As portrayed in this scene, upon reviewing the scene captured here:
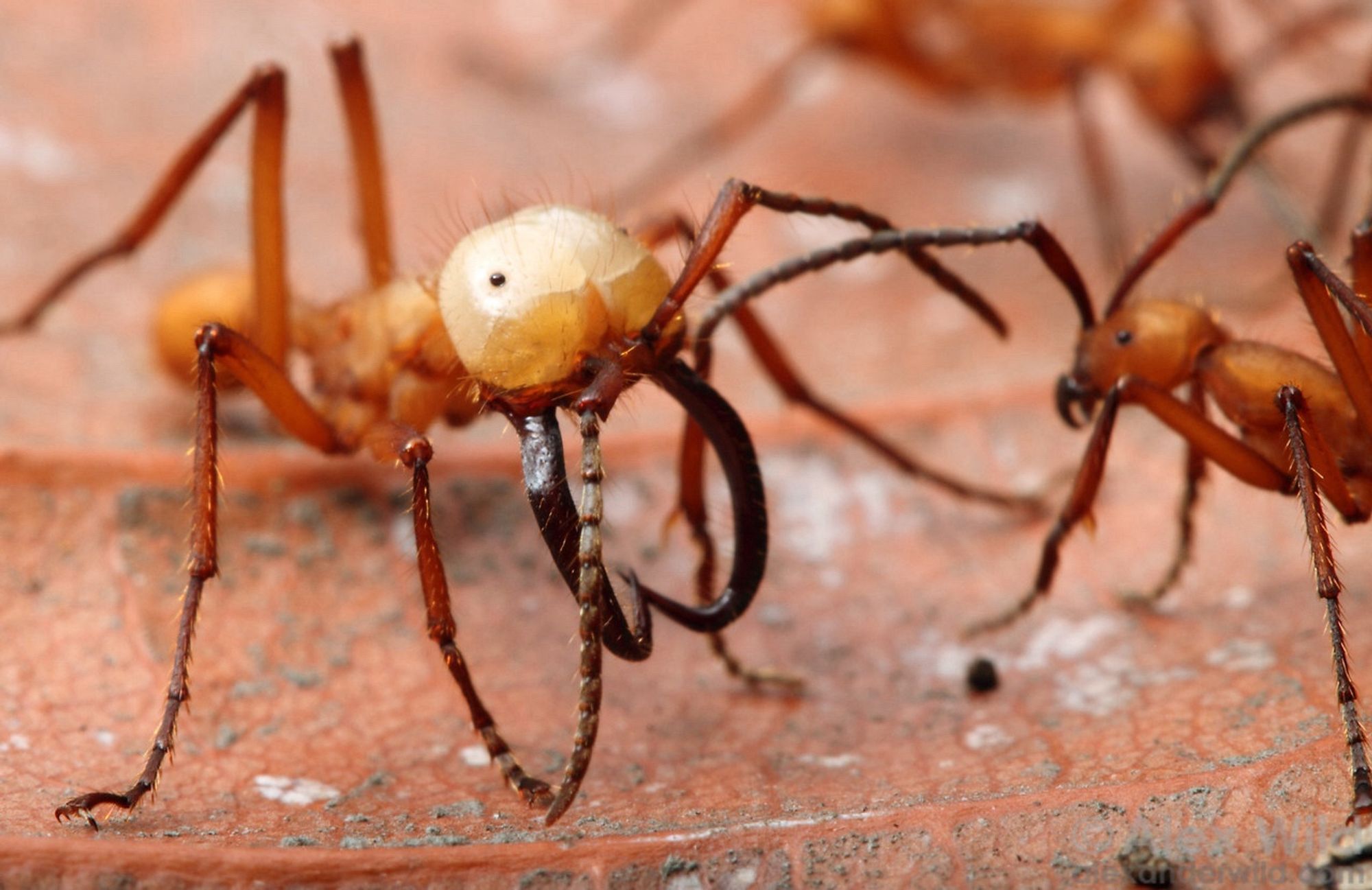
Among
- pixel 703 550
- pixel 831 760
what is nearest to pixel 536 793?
pixel 831 760

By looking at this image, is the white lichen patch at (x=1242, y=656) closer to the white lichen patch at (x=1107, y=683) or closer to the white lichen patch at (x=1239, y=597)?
the white lichen patch at (x=1107, y=683)

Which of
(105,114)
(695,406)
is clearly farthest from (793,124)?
(695,406)

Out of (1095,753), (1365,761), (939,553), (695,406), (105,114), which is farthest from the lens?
(105,114)

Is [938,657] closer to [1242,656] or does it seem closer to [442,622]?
[1242,656]

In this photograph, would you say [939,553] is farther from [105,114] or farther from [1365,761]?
[105,114]

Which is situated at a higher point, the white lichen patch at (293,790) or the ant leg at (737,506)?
the ant leg at (737,506)

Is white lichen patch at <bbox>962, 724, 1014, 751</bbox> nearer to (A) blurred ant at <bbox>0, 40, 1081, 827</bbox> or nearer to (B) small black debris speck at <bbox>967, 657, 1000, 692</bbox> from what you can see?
(B) small black debris speck at <bbox>967, 657, 1000, 692</bbox>

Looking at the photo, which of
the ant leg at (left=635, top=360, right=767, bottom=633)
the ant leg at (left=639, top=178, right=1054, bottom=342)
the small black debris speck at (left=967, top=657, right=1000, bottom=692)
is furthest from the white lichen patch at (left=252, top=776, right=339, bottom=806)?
the small black debris speck at (left=967, top=657, right=1000, bottom=692)

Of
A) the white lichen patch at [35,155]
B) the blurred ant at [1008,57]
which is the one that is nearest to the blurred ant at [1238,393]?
the blurred ant at [1008,57]
